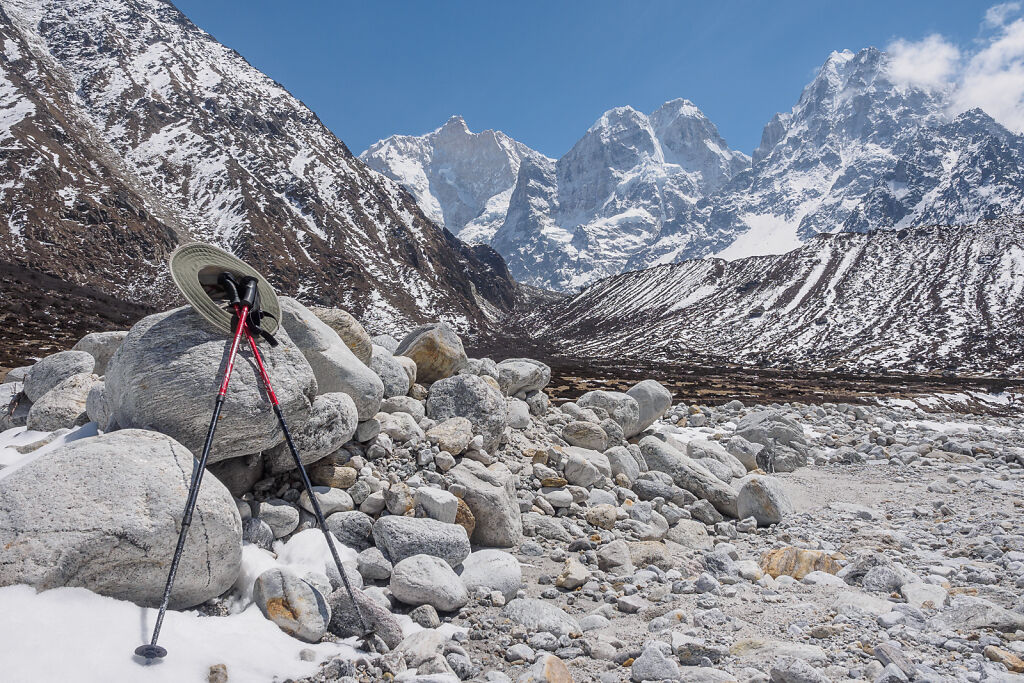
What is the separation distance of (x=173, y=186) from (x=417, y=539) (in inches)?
6475

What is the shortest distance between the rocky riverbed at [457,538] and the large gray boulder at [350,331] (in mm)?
48

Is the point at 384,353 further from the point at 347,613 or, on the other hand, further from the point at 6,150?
the point at 6,150

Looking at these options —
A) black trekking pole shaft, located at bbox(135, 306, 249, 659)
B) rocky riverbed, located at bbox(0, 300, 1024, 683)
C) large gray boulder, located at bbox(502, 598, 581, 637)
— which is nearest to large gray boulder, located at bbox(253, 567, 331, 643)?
rocky riverbed, located at bbox(0, 300, 1024, 683)

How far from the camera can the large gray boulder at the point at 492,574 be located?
705 cm

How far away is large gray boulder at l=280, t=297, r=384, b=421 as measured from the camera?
28.6 ft

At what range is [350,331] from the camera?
10.7 m

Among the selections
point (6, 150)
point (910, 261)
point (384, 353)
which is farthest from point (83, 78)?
point (910, 261)

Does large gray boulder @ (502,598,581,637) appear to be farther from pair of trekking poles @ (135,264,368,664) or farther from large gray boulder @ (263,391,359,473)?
large gray boulder @ (263,391,359,473)

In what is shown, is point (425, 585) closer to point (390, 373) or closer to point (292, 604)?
point (292, 604)

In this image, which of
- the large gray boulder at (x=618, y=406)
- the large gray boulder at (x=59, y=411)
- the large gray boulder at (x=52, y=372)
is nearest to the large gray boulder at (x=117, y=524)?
the large gray boulder at (x=59, y=411)

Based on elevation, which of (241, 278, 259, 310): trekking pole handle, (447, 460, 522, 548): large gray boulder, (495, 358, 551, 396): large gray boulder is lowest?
(447, 460, 522, 548): large gray boulder

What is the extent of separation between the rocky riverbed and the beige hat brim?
0.39 meters

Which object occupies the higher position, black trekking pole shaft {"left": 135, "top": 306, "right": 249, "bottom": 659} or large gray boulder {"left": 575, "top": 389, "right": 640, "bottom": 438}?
large gray boulder {"left": 575, "top": 389, "right": 640, "bottom": 438}

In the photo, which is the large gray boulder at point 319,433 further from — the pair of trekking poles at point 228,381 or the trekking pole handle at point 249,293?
the trekking pole handle at point 249,293
